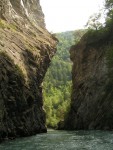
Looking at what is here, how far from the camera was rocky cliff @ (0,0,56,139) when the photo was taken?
178 ft

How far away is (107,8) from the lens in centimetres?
9512

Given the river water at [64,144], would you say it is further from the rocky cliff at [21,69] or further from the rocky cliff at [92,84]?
the rocky cliff at [92,84]

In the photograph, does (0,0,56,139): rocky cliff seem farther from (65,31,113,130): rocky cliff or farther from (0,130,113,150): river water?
(65,31,113,130): rocky cliff

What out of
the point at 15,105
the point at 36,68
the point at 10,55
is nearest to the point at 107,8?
the point at 36,68

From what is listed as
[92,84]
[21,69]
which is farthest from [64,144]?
[92,84]

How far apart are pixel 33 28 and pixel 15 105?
120 ft

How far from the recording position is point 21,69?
6244cm

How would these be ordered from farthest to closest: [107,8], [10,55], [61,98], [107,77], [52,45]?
[61,98], [107,8], [52,45], [107,77], [10,55]

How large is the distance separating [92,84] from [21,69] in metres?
24.4

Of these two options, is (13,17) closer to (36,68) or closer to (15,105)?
(36,68)

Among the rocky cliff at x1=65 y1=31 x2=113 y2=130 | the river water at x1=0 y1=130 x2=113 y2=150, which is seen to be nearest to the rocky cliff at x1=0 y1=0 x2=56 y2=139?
Answer: the river water at x1=0 y1=130 x2=113 y2=150

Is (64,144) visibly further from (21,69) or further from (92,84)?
(92,84)

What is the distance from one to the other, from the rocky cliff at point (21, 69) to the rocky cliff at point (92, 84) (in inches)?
349

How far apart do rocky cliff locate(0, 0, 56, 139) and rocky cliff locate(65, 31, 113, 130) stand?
8.88 metres
